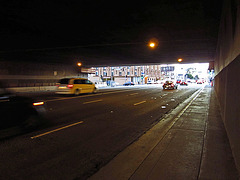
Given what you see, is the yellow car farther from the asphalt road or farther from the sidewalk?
the sidewalk

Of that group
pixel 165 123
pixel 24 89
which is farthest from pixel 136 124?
pixel 24 89

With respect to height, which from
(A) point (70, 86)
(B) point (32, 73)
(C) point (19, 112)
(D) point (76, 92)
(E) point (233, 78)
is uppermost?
(B) point (32, 73)

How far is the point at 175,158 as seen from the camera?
4.11 meters

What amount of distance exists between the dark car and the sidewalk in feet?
11.7

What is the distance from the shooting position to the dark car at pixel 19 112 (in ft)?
17.3

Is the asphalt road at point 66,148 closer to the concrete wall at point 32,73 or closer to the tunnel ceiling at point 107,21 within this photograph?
the tunnel ceiling at point 107,21

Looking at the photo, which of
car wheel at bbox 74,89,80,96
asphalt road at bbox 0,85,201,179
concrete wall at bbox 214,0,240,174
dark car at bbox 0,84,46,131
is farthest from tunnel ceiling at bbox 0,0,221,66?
car wheel at bbox 74,89,80,96

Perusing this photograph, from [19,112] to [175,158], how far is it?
496 cm

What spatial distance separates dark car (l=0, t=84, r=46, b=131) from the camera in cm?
526

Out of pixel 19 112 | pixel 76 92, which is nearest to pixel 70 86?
pixel 76 92

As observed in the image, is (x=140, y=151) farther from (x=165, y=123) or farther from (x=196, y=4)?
(x=196, y=4)

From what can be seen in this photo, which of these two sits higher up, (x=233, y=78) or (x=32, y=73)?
(x=32, y=73)

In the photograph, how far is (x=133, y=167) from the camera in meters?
3.74

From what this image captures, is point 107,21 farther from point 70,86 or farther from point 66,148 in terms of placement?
point 70,86
